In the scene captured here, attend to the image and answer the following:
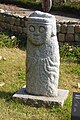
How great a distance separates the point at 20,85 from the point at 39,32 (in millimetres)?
1449

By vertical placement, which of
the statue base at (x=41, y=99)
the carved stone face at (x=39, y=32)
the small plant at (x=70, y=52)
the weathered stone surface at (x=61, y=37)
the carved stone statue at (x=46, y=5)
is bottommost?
the small plant at (x=70, y=52)

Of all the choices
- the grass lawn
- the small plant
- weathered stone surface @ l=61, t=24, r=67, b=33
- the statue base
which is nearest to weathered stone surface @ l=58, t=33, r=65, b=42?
weathered stone surface @ l=61, t=24, r=67, b=33

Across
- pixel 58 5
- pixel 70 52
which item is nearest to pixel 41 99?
pixel 70 52

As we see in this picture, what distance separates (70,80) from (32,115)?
1.80 m

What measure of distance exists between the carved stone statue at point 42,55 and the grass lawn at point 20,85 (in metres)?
0.29

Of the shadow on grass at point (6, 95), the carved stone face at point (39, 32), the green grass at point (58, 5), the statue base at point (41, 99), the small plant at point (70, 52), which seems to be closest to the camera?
the carved stone face at point (39, 32)

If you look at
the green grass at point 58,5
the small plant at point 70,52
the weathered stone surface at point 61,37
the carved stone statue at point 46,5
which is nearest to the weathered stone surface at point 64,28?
the weathered stone surface at point 61,37

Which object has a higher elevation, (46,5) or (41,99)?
(46,5)

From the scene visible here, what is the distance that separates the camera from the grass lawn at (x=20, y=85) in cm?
504

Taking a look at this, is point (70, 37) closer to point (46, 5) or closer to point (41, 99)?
point (41, 99)

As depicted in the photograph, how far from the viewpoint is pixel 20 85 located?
616 centimetres

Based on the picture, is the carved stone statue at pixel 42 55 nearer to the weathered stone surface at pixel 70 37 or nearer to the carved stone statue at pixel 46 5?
the weathered stone surface at pixel 70 37

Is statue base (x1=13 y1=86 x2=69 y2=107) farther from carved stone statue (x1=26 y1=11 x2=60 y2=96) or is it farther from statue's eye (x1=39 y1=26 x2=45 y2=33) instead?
statue's eye (x1=39 y1=26 x2=45 y2=33)

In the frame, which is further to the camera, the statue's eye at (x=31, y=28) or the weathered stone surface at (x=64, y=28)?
the weathered stone surface at (x=64, y=28)
